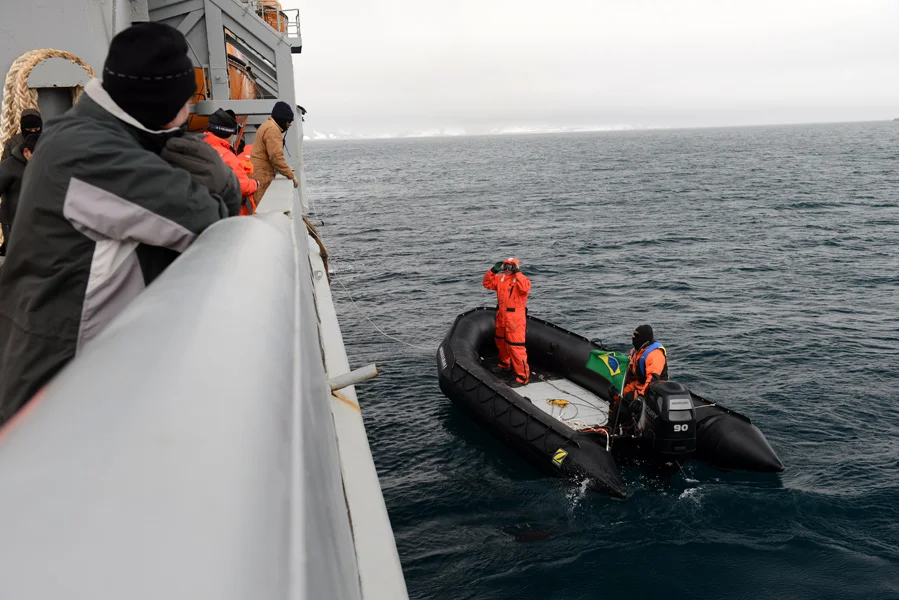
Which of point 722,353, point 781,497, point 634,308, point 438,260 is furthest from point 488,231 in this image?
point 781,497

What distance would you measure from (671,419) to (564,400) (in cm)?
289

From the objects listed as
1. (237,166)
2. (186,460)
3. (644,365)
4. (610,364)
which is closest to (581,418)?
(610,364)

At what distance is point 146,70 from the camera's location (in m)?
1.35

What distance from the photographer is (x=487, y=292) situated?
21172 mm

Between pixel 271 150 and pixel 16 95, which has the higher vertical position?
pixel 16 95

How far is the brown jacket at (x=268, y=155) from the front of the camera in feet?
22.7

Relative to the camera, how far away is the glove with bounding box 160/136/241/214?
1559 mm

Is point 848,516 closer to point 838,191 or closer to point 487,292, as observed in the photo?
point 487,292

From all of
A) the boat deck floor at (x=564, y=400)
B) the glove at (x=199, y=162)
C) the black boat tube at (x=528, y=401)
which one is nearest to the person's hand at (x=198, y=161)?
the glove at (x=199, y=162)

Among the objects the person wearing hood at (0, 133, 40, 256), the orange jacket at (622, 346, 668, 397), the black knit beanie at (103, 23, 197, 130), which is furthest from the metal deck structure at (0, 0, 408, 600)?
the orange jacket at (622, 346, 668, 397)

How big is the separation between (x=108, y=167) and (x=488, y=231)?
31.5 metres

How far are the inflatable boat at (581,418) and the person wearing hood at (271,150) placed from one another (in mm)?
4619

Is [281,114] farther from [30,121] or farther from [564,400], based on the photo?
[564,400]

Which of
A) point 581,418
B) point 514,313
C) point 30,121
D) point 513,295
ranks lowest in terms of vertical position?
point 581,418
